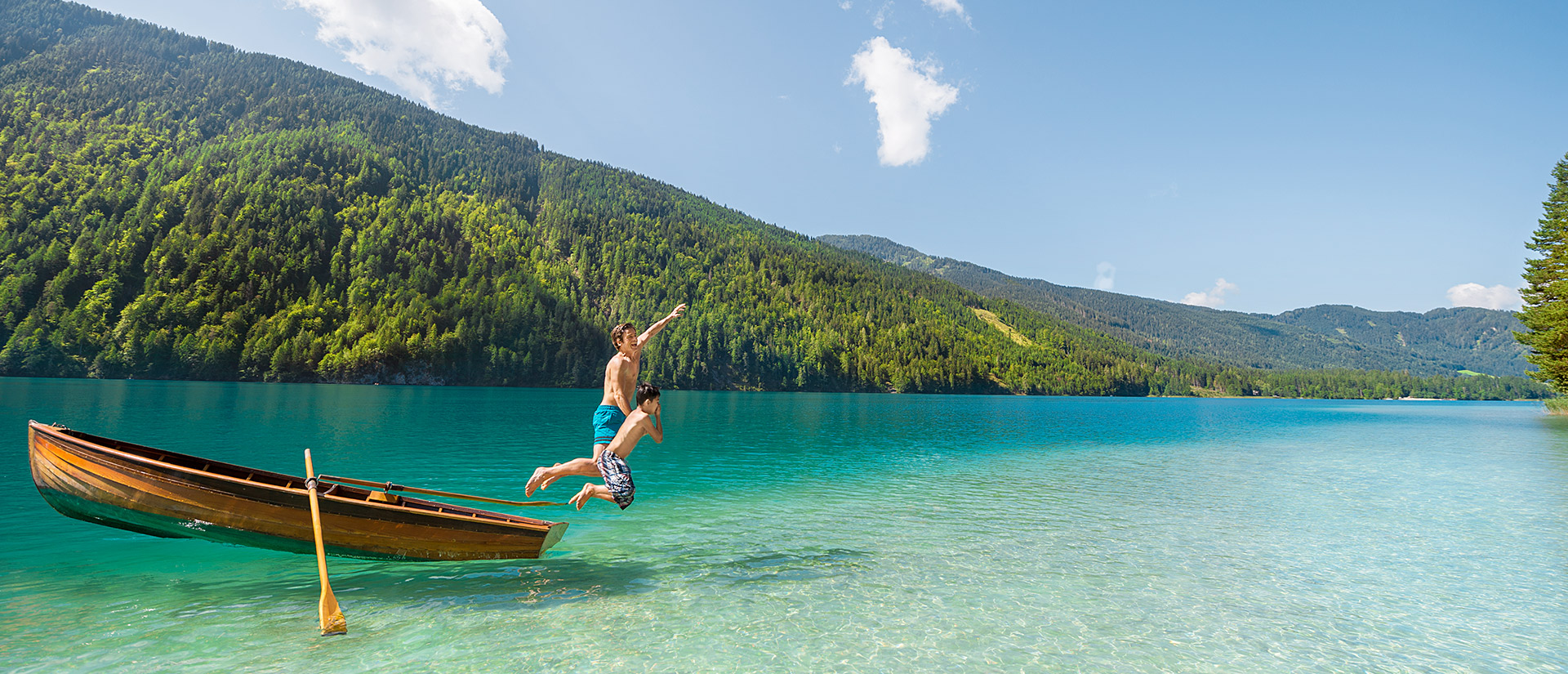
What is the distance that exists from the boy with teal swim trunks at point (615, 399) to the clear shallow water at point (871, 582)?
7.44 feet

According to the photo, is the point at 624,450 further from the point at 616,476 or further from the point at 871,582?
the point at 871,582

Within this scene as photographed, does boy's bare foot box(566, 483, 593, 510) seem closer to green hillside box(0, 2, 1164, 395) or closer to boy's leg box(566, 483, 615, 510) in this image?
boy's leg box(566, 483, 615, 510)

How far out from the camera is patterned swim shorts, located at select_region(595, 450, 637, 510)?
35.1 feet

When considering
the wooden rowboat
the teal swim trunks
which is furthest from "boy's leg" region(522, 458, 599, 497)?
the wooden rowboat

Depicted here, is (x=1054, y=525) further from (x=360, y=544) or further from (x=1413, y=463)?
(x=1413, y=463)

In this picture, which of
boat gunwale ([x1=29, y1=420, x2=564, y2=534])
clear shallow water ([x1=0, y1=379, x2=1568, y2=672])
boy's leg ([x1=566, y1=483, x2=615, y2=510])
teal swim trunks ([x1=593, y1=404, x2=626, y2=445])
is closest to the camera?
clear shallow water ([x1=0, y1=379, x2=1568, y2=672])

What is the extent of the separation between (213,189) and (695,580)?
224 metres

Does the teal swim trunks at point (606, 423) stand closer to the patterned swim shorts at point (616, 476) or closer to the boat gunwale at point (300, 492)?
the patterned swim shorts at point (616, 476)

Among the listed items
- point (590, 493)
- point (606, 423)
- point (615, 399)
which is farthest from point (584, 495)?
point (615, 399)

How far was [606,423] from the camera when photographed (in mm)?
11055

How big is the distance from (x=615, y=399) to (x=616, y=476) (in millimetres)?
1311

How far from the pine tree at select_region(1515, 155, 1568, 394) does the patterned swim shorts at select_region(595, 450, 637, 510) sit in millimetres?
74512

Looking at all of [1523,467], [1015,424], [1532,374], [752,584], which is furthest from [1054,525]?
[1532,374]

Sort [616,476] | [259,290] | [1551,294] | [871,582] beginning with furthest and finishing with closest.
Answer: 1. [259,290]
2. [1551,294]
3. [871,582]
4. [616,476]
